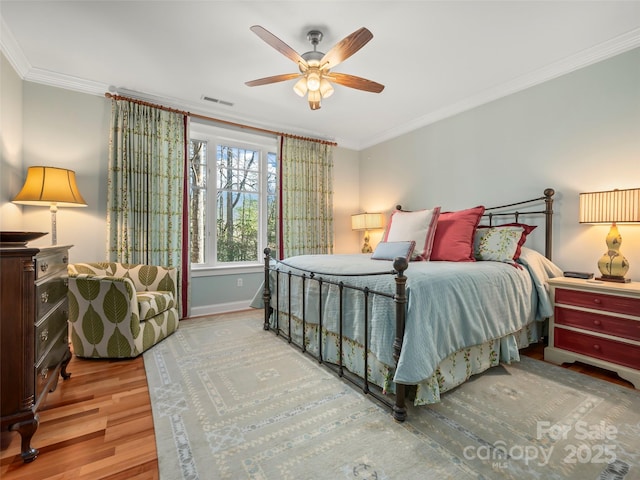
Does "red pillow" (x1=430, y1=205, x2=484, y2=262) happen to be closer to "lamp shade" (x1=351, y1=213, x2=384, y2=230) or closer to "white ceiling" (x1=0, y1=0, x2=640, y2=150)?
"white ceiling" (x1=0, y1=0, x2=640, y2=150)

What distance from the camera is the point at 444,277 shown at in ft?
6.02

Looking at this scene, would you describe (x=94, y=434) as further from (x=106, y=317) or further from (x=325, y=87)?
(x=325, y=87)

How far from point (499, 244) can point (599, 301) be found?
0.75 m

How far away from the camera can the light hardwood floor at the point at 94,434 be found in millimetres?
1293

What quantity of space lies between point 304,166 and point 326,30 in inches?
89.8

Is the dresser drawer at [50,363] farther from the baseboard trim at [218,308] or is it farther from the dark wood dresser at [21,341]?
the baseboard trim at [218,308]

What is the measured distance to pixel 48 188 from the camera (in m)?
2.55

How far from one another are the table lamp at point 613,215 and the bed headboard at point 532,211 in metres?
0.37

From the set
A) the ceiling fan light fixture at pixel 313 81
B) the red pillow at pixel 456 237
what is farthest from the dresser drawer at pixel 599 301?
the ceiling fan light fixture at pixel 313 81

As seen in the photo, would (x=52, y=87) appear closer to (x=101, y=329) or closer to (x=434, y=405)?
(x=101, y=329)

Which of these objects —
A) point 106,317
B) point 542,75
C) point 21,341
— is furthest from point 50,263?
point 542,75

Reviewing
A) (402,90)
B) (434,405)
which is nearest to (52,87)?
(402,90)

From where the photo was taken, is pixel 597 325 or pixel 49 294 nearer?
pixel 49 294

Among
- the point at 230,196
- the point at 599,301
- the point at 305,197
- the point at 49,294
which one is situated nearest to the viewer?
the point at 49,294
